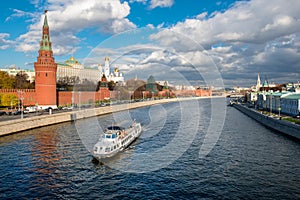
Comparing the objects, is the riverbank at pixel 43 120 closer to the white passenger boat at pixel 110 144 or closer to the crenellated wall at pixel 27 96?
the crenellated wall at pixel 27 96

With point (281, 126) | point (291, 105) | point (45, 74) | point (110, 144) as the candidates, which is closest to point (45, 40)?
point (45, 74)

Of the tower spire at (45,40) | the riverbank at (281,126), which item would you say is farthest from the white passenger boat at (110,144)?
the tower spire at (45,40)

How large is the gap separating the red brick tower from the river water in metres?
21.7

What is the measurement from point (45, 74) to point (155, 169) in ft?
116

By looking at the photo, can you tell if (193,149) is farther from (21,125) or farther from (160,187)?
(21,125)

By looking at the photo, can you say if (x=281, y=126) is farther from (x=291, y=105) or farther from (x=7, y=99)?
(x=7, y=99)

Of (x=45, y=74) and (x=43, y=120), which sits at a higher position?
(x=45, y=74)

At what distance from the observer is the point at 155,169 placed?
16188mm

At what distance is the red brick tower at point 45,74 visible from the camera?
4569 cm

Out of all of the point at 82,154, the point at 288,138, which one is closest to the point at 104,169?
the point at 82,154

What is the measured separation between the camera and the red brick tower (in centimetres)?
4569

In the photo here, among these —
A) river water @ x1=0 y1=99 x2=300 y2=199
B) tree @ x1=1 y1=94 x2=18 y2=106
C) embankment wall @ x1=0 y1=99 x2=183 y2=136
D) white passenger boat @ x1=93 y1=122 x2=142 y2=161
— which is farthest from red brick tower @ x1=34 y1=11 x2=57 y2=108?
white passenger boat @ x1=93 y1=122 x2=142 y2=161

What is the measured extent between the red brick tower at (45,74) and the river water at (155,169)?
21.7m

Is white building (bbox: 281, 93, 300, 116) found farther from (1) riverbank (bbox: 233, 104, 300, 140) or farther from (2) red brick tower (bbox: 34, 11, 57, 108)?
(2) red brick tower (bbox: 34, 11, 57, 108)
